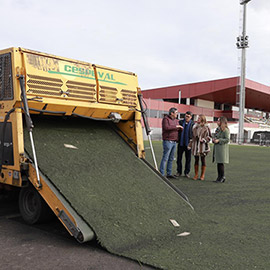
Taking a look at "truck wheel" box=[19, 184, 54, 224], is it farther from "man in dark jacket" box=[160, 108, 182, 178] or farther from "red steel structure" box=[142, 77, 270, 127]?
"red steel structure" box=[142, 77, 270, 127]

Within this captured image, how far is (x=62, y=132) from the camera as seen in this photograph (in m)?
5.39

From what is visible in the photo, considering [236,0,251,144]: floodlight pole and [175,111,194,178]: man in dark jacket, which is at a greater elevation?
[236,0,251,144]: floodlight pole

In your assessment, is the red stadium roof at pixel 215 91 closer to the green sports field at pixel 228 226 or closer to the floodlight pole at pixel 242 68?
the floodlight pole at pixel 242 68

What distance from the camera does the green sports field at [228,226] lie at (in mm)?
3387

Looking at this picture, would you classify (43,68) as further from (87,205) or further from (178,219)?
(178,219)

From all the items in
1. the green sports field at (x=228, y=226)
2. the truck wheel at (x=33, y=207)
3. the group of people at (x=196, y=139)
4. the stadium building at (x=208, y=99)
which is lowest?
the green sports field at (x=228, y=226)

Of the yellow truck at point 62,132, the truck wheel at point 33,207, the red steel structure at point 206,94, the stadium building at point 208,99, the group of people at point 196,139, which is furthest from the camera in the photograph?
the red steel structure at point 206,94

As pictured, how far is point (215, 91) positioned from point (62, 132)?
41.6m

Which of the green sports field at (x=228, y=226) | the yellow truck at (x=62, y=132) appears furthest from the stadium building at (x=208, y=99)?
the yellow truck at (x=62, y=132)

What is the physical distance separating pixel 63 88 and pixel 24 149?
3.86 feet

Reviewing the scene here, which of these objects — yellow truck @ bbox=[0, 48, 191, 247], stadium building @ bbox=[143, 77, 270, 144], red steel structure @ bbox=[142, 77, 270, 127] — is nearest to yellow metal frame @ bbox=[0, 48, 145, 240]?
yellow truck @ bbox=[0, 48, 191, 247]

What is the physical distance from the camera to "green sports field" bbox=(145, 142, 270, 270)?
339cm

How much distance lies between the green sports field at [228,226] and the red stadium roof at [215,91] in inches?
1399

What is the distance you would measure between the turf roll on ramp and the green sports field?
26 cm
